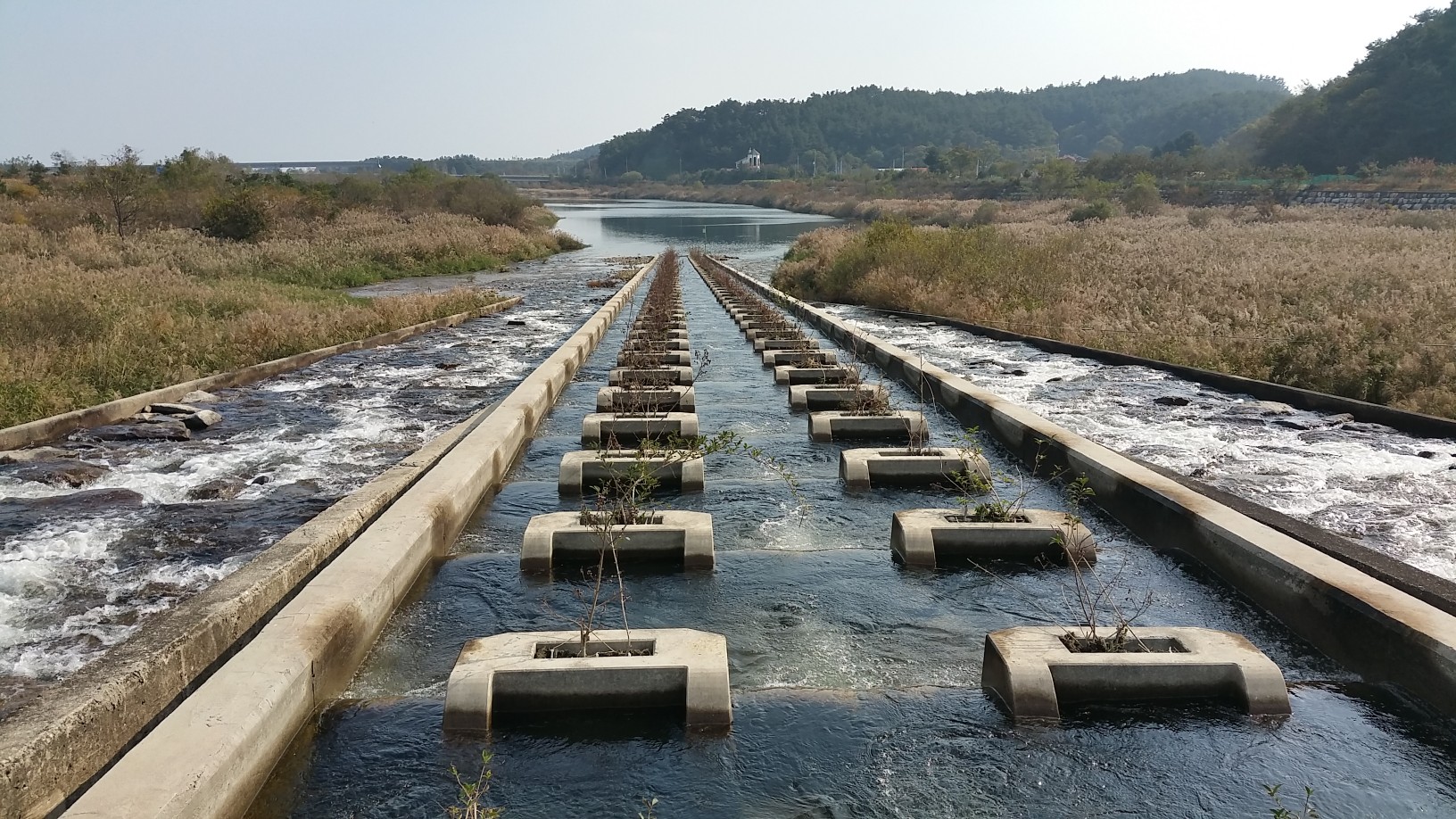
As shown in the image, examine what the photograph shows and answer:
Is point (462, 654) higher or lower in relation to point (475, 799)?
lower

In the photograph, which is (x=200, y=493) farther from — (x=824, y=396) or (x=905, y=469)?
(x=824, y=396)

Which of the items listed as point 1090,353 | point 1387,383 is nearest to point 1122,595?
point 1387,383

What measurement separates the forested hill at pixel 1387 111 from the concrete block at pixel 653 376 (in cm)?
6849

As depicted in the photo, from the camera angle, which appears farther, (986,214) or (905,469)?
(986,214)

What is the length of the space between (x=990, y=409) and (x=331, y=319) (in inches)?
525

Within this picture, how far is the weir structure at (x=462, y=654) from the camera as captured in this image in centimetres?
323

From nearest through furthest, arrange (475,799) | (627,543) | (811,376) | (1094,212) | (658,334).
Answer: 1. (475,799)
2. (627,543)
3. (811,376)
4. (658,334)
5. (1094,212)

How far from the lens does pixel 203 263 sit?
2592 centimetres

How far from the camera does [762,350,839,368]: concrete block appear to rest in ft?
41.3

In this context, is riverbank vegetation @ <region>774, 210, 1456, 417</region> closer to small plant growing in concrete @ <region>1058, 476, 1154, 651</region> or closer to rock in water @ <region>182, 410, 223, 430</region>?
small plant growing in concrete @ <region>1058, 476, 1154, 651</region>

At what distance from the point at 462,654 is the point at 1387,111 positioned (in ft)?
261

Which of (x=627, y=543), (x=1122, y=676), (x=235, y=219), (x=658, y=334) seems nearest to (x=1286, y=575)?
(x=1122, y=676)

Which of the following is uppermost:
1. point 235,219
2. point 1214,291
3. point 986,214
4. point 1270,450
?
point 235,219

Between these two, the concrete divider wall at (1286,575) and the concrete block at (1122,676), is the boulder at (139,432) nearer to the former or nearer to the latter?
the concrete divider wall at (1286,575)
